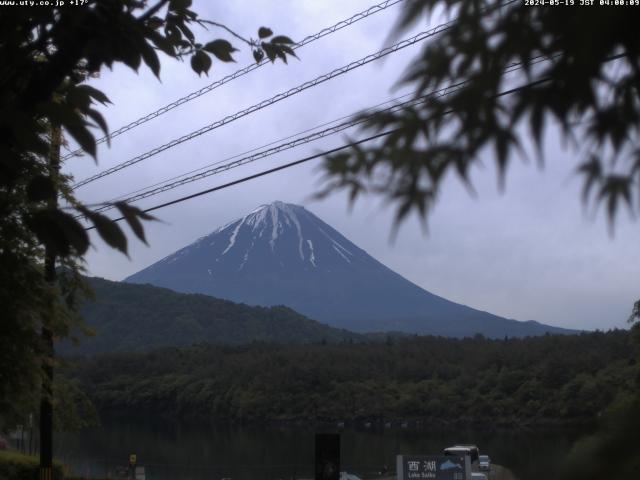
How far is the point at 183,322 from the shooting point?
5591 inches

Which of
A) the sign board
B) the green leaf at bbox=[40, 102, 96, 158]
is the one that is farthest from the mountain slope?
the green leaf at bbox=[40, 102, 96, 158]

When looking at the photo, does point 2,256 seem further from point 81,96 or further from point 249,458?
point 249,458

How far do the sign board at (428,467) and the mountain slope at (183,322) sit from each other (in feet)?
343

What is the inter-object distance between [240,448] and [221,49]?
193ft

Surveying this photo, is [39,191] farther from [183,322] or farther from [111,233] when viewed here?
[183,322]

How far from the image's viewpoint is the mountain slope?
12938 cm

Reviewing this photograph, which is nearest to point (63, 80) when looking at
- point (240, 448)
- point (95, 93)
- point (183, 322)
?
point (95, 93)

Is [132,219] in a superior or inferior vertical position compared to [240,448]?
superior

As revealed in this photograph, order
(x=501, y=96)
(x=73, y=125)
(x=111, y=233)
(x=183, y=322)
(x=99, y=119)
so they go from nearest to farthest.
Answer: (x=501, y=96), (x=111, y=233), (x=73, y=125), (x=99, y=119), (x=183, y=322)

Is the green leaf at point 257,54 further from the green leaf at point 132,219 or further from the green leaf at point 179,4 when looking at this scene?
the green leaf at point 132,219

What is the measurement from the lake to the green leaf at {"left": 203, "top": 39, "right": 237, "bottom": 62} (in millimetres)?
30636

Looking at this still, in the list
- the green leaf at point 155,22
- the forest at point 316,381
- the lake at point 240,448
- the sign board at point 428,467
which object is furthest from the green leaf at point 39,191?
the forest at point 316,381

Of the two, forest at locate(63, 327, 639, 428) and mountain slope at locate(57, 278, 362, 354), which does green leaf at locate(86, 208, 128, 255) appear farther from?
mountain slope at locate(57, 278, 362, 354)

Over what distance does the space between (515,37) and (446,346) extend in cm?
9598
